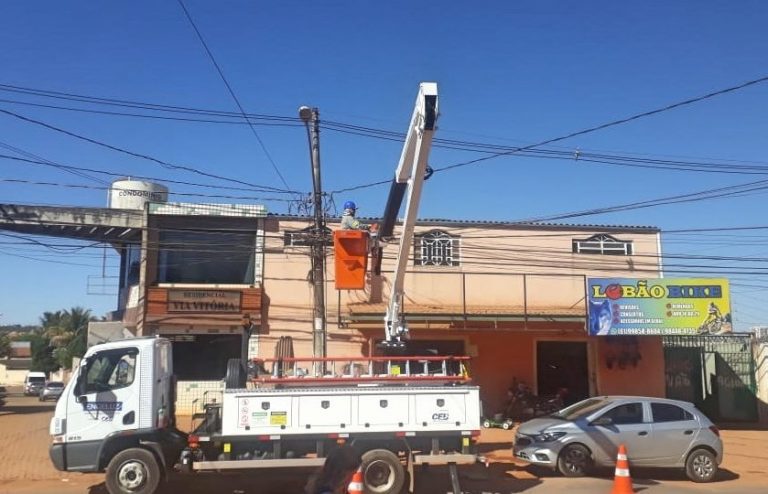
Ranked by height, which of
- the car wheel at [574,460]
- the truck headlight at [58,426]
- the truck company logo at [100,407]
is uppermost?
the truck company logo at [100,407]

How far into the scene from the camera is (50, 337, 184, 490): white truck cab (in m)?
10.2

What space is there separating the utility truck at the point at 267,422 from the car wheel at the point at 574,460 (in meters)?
2.70

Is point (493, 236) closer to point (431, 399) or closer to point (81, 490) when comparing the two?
point (431, 399)

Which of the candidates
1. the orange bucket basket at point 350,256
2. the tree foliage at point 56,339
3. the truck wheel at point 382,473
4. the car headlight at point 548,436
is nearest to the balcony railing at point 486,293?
the car headlight at point 548,436

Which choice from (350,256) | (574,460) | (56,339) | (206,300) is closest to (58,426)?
(350,256)

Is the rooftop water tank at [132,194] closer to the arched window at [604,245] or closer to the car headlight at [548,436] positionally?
the arched window at [604,245]

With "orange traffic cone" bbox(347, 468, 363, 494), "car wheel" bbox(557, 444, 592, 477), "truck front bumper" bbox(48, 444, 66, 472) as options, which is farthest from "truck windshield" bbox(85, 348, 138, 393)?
"car wheel" bbox(557, 444, 592, 477)

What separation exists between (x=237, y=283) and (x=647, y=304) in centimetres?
1228

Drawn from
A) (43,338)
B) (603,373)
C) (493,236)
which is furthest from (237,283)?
(43,338)

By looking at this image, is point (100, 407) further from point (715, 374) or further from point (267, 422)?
point (715, 374)

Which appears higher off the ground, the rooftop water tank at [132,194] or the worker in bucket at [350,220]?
the rooftop water tank at [132,194]

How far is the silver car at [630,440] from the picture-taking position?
12.3 m

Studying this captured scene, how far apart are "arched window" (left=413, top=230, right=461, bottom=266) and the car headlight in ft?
32.1

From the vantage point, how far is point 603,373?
71.5ft
